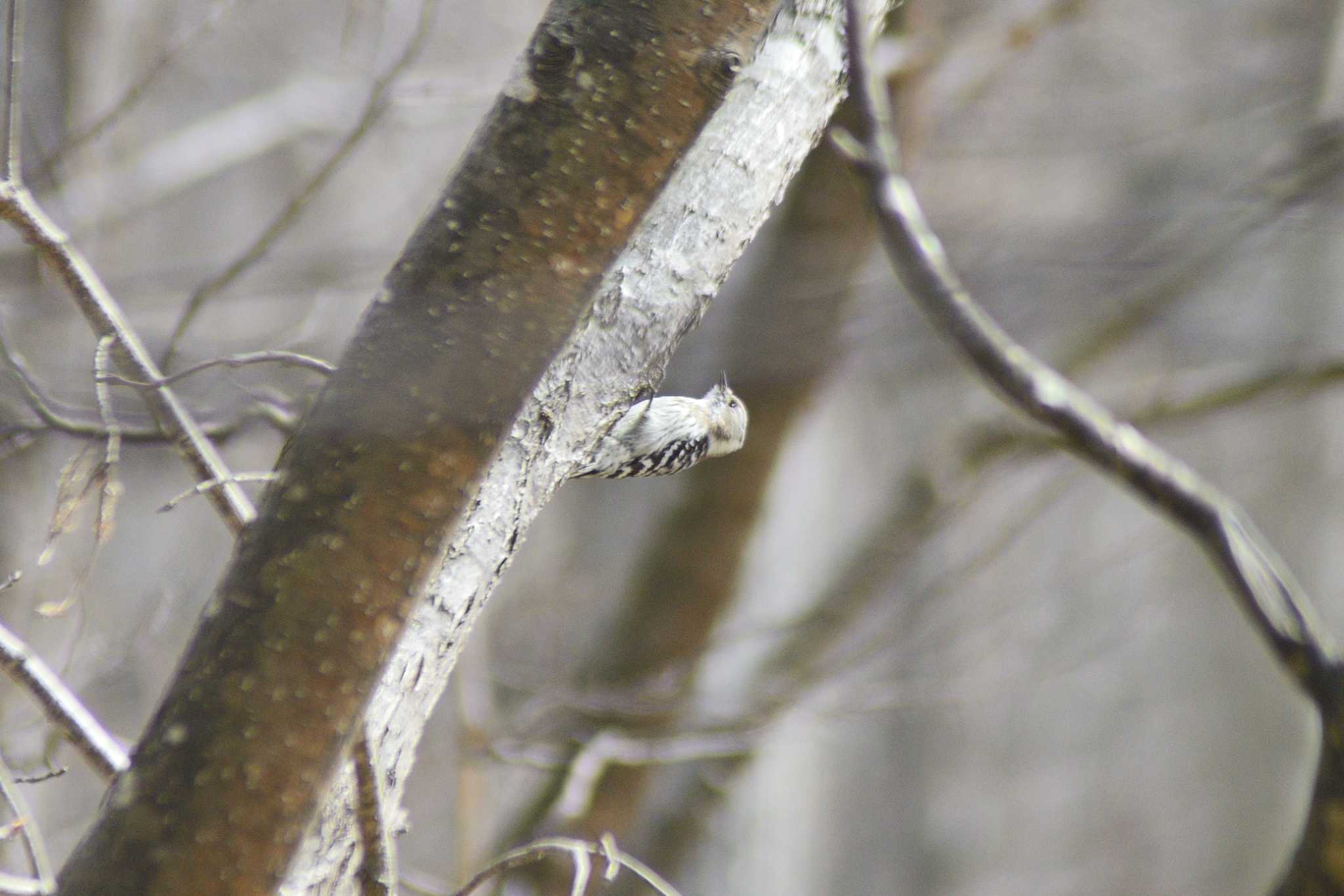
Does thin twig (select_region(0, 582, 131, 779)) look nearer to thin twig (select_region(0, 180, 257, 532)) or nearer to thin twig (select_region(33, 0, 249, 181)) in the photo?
thin twig (select_region(0, 180, 257, 532))

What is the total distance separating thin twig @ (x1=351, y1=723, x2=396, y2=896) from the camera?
71 centimetres

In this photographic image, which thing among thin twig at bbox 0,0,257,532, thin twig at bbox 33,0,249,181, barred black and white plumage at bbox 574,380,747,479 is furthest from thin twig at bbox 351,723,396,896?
thin twig at bbox 33,0,249,181

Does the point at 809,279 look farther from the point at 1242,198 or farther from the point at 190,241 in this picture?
the point at 190,241

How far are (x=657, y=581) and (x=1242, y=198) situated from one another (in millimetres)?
1804

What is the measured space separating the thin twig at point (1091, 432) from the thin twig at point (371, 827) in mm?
460

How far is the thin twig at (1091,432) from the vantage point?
51 centimetres

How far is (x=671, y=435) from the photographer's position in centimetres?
181

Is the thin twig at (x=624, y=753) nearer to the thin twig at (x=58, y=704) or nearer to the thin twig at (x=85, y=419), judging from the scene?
the thin twig at (x=85, y=419)

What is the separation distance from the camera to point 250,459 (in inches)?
167

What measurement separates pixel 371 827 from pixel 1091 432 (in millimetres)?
547

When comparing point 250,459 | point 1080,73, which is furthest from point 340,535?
point 1080,73

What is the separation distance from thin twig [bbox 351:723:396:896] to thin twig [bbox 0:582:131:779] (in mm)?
205

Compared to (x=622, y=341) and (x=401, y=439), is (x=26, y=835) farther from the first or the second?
(x=622, y=341)

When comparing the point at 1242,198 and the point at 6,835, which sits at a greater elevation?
the point at 6,835
